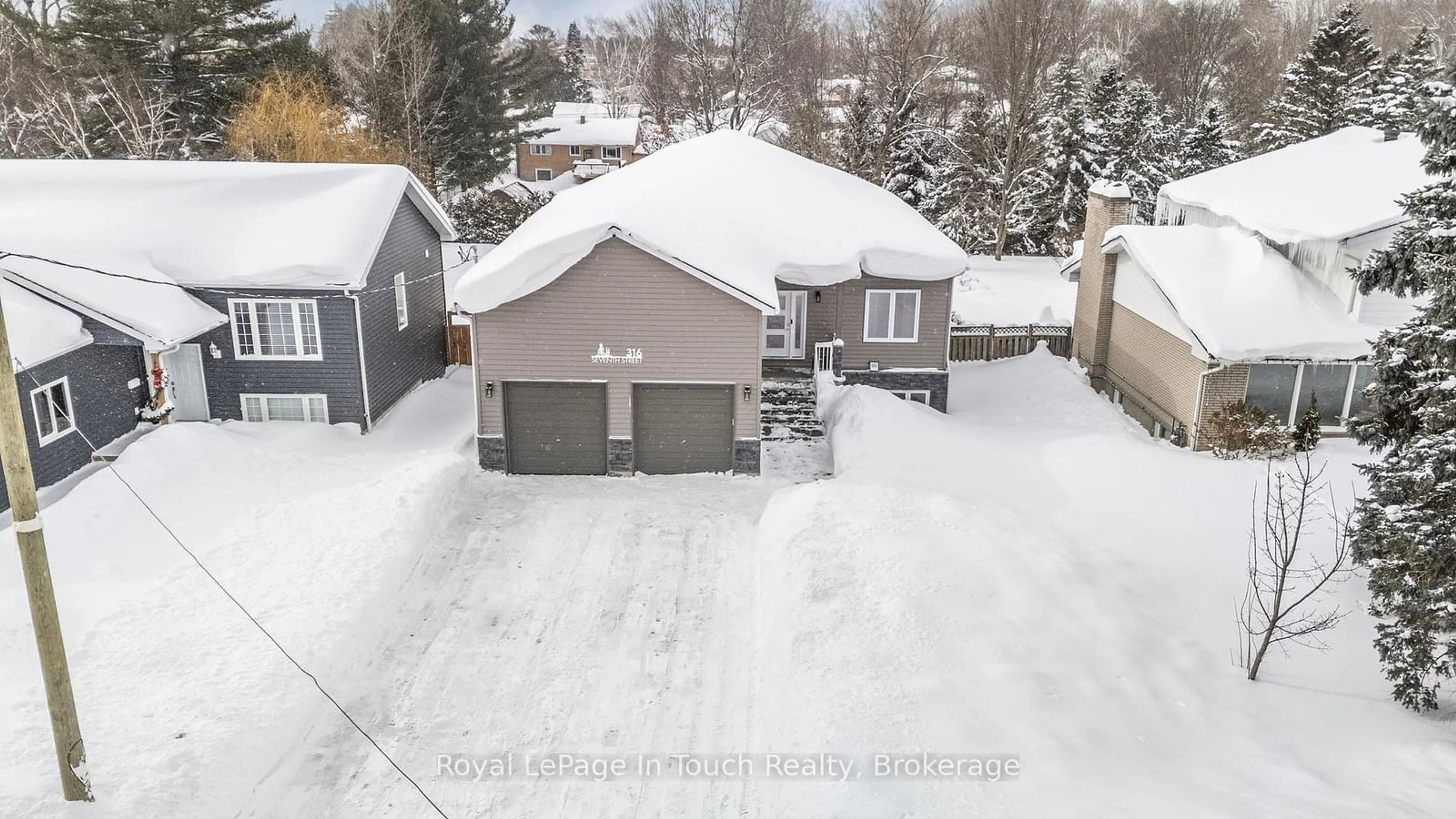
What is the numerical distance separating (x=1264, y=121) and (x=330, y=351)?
47.8 metres

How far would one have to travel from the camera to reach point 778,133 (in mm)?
52531

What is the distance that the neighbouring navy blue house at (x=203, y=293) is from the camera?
19.2 m

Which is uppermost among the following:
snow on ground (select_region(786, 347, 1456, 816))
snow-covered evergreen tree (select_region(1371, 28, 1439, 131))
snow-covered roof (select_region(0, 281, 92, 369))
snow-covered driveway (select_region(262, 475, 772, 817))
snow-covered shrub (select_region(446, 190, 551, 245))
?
snow-covered evergreen tree (select_region(1371, 28, 1439, 131))

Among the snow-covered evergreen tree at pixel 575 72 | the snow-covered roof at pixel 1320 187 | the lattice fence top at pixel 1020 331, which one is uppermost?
the snow-covered evergreen tree at pixel 575 72

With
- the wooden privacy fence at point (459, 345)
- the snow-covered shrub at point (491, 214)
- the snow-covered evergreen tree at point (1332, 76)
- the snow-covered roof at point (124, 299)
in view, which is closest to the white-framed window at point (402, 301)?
the wooden privacy fence at point (459, 345)

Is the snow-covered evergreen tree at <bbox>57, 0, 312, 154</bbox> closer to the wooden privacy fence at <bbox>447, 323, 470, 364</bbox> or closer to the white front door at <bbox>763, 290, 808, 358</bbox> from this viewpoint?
the wooden privacy fence at <bbox>447, 323, 470, 364</bbox>

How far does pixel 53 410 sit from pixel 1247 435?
23603 mm

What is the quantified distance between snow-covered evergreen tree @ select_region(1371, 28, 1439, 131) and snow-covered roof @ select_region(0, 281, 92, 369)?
38.8 m

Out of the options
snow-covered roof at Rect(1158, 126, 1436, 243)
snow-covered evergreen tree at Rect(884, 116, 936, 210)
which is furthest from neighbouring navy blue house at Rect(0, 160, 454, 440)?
snow-covered evergreen tree at Rect(884, 116, 936, 210)

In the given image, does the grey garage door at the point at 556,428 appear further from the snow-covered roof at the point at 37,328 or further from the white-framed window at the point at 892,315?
the snow-covered roof at the point at 37,328

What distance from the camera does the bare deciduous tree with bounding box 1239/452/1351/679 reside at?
1273 centimetres

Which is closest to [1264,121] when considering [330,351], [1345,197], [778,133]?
[778,133]

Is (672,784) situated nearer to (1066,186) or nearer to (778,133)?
(1066,186)

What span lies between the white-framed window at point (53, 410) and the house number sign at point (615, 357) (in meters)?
9.98
